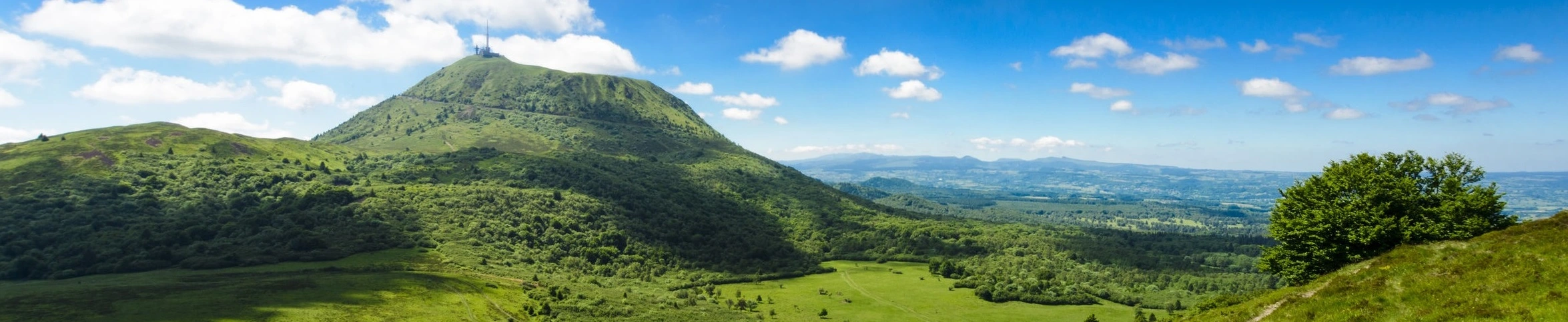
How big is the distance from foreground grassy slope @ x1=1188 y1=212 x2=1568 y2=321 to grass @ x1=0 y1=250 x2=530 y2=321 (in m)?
110

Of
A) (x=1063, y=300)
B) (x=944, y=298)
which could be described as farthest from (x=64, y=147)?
(x=1063, y=300)

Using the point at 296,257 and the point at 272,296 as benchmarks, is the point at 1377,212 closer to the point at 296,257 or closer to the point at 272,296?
the point at 272,296

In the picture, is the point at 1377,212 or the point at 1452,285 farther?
the point at 1377,212

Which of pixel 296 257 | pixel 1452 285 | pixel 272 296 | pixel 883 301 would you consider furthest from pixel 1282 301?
pixel 296 257

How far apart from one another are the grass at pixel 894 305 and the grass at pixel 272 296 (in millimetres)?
61678

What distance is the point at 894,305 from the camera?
534 feet

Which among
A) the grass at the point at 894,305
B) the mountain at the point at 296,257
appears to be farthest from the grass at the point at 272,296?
the grass at the point at 894,305

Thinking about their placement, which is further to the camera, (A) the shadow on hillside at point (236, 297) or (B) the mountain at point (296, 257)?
(B) the mountain at point (296, 257)

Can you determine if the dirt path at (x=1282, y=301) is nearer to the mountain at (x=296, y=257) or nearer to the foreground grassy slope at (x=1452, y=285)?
the foreground grassy slope at (x=1452, y=285)

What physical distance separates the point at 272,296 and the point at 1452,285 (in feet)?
459

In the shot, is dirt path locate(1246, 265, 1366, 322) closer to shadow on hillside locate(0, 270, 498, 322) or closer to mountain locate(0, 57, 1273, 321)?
mountain locate(0, 57, 1273, 321)

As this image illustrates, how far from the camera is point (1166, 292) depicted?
592 ft

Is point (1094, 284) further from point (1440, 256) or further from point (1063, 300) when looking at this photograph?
point (1440, 256)

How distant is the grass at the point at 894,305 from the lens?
5930 inches
